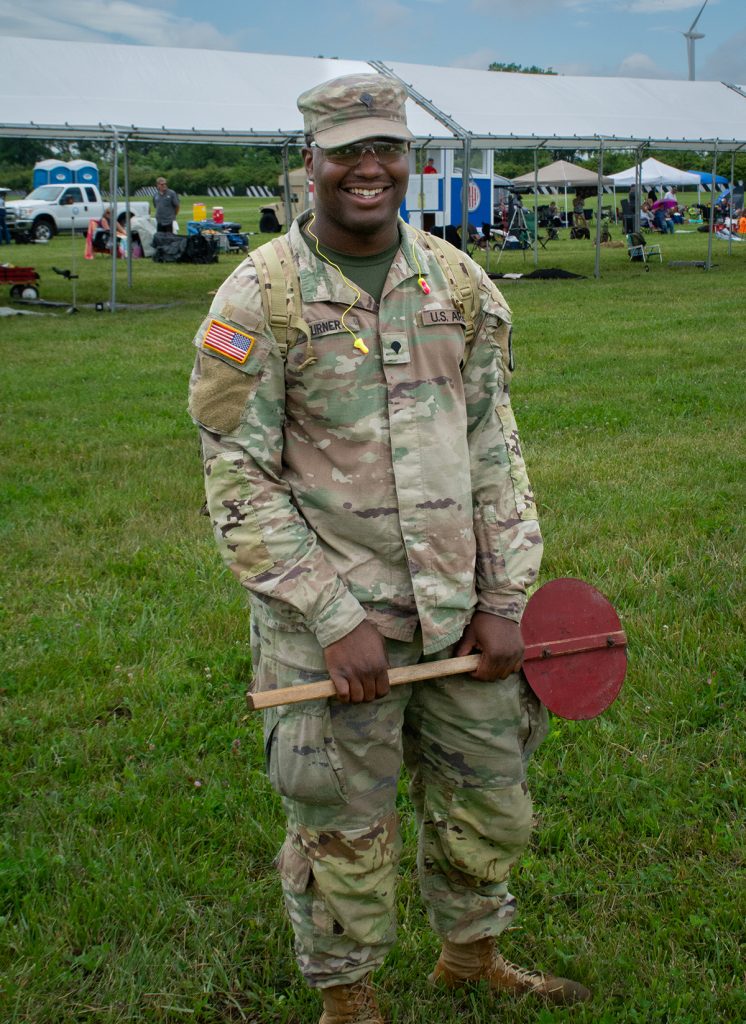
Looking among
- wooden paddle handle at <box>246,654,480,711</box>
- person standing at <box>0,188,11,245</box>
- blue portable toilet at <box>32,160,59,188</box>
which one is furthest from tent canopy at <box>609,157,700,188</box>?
wooden paddle handle at <box>246,654,480,711</box>

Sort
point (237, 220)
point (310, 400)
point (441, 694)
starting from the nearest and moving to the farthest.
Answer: point (310, 400)
point (441, 694)
point (237, 220)

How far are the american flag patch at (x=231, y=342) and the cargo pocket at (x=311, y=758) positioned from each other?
735 mm

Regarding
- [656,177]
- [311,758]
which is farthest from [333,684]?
[656,177]

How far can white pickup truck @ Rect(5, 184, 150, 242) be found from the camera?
3747cm

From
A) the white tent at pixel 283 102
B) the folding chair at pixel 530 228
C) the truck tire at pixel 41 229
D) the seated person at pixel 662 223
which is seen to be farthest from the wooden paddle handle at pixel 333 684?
the truck tire at pixel 41 229

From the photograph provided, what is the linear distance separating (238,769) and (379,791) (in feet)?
4.54

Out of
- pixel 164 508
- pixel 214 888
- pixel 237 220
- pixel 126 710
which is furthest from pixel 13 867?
pixel 237 220

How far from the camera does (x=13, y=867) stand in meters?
3.10

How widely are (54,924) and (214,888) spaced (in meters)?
0.45

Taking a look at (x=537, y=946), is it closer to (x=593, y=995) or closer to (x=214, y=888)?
(x=593, y=995)

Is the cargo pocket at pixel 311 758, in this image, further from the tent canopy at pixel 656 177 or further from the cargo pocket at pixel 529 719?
the tent canopy at pixel 656 177

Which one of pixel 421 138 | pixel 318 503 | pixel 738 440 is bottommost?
pixel 738 440

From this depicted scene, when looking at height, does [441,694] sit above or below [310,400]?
below

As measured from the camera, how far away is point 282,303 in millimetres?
2195
